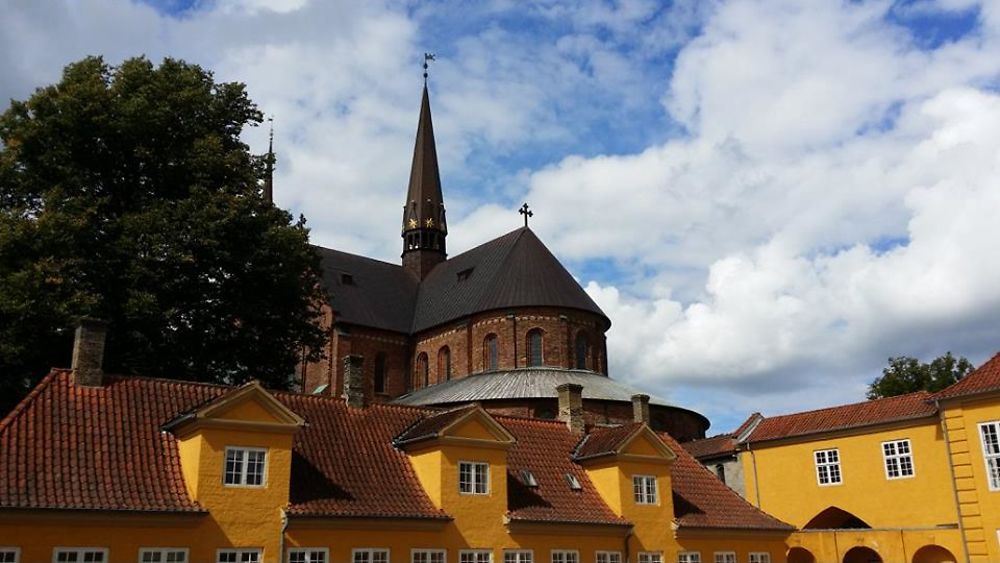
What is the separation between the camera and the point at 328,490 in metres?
22.9

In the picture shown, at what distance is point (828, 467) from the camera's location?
40.6 metres

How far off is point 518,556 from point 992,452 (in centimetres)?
1899

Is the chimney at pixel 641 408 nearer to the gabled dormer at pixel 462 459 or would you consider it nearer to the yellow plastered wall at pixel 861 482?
the gabled dormer at pixel 462 459

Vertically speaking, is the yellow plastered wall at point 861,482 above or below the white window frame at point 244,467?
above

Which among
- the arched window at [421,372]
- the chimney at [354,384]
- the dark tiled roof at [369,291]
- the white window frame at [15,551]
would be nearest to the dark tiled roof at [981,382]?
the chimney at [354,384]

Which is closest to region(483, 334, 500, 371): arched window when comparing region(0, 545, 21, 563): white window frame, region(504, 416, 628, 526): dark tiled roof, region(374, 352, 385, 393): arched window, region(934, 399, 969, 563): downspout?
region(374, 352, 385, 393): arched window

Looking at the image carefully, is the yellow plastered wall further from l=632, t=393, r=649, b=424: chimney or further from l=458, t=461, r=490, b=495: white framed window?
l=458, t=461, r=490, b=495: white framed window

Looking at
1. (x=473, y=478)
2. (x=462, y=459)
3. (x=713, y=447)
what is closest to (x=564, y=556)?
(x=473, y=478)

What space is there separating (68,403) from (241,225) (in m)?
13.2

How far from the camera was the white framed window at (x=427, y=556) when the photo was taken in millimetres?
23422

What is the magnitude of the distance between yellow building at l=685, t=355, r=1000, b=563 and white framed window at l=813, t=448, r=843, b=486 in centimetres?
5

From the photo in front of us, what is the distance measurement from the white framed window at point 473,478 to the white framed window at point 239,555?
5.91m

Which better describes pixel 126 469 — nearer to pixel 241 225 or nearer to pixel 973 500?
pixel 241 225

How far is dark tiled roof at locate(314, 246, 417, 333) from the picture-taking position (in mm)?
60062
